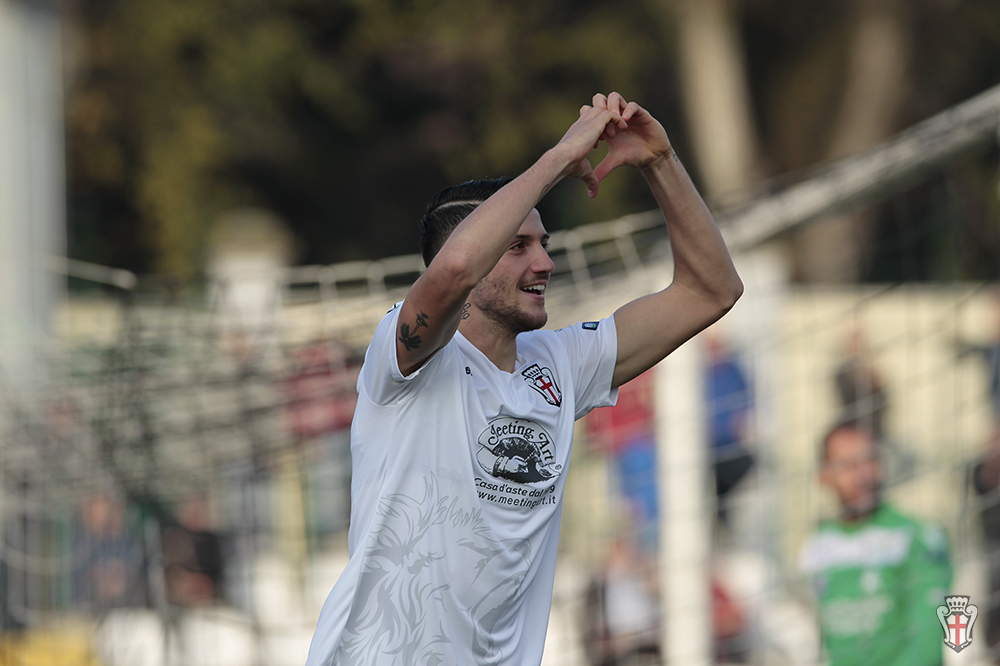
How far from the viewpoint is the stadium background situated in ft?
16.0

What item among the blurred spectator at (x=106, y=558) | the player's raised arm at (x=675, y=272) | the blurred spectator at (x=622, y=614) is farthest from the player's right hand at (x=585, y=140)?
the blurred spectator at (x=622, y=614)

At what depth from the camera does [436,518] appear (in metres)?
2.36

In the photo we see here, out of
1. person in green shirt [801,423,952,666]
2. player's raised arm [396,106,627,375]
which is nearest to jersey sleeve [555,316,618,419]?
player's raised arm [396,106,627,375]

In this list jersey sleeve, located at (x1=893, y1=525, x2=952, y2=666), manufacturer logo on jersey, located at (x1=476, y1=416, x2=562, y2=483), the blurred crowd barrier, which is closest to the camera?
manufacturer logo on jersey, located at (x1=476, y1=416, x2=562, y2=483)

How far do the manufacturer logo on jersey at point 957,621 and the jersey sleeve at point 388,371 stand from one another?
7.50 ft

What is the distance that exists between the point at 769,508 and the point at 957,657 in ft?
7.46

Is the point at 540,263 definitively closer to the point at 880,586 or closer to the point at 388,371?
the point at 388,371

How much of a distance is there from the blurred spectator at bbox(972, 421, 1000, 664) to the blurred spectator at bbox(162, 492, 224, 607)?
4.40 m

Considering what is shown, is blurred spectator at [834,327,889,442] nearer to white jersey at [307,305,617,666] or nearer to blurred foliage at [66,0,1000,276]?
white jersey at [307,305,617,666]

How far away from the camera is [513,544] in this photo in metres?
2.41

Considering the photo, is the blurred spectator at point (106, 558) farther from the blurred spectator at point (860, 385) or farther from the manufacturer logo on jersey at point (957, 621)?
the blurred spectator at point (860, 385)

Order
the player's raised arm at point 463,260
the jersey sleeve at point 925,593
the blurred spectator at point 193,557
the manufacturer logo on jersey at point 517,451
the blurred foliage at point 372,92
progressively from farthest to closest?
the blurred foliage at point 372,92 → the blurred spectator at point 193,557 → the jersey sleeve at point 925,593 → the manufacturer logo on jersey at point 517,451 → the player's raised arm at point 463,260

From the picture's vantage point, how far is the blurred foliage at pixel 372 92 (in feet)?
50.2

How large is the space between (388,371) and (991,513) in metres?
4.22
